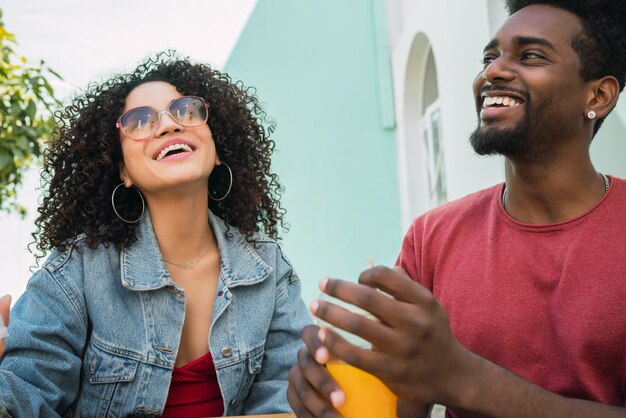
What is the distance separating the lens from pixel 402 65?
7430mm

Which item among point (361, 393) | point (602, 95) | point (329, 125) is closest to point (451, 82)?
point (329, 125)

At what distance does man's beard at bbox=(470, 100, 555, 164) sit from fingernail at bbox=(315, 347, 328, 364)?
0.97m

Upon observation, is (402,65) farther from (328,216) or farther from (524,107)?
(524,107)

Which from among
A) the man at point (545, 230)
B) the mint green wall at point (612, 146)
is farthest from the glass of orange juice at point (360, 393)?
the mint green wall at point (612, 146)

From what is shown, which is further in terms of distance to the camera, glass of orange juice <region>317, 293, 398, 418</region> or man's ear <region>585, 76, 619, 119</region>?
man's ear <region>585, 76, 619, 119</region>

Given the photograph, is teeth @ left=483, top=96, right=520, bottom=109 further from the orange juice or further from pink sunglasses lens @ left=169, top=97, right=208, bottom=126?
the orange juice

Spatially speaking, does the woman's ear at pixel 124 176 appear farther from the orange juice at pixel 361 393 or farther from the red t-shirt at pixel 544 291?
the orange juice at pixel 361 393

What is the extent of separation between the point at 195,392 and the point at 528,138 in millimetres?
1124

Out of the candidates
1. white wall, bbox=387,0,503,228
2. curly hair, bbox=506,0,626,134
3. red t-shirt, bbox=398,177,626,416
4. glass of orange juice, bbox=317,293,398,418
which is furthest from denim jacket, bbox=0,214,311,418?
white wall, bbox=387,0,503,228

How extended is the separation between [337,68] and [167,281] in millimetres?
6478

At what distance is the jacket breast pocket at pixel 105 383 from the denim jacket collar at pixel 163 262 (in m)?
0.19

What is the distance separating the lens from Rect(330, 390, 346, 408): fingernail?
3.66ft

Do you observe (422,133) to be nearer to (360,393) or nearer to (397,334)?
(360,393)

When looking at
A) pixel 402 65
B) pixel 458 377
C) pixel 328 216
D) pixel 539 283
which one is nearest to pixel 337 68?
pixel 402 65
